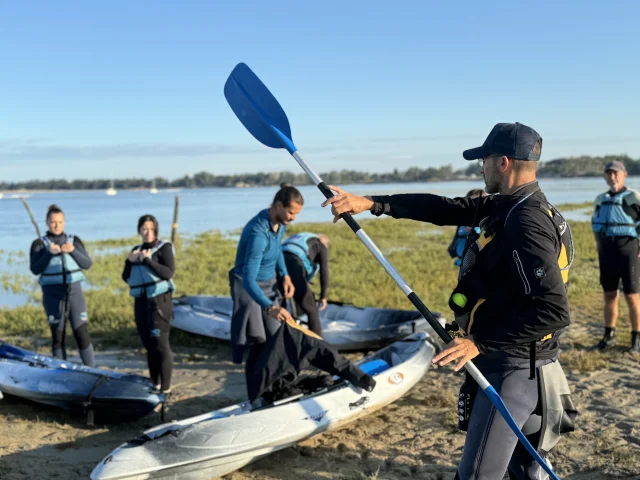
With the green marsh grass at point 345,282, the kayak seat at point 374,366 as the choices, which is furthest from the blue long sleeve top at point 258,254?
the green marsh grass at point 345,282

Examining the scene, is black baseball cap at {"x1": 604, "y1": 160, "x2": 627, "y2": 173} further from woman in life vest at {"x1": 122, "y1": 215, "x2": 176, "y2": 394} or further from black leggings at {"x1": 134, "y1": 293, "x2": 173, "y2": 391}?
black leggings at {"x1": 134, "y1": 293, "x2": 173, "y2": 391}

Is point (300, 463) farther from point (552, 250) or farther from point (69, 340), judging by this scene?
point (69, 340)

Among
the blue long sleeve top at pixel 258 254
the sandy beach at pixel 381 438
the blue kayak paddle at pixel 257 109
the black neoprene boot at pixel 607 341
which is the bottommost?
the sandy beach at pixel 381 438

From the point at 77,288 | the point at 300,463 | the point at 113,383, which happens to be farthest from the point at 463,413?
the point at 77,288

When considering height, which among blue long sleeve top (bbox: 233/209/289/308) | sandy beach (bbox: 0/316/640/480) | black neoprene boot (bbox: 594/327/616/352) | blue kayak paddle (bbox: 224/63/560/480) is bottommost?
sandy beach (bbox: 0/316/640/480)

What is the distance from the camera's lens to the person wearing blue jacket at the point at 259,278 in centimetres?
461

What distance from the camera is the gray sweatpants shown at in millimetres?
2479

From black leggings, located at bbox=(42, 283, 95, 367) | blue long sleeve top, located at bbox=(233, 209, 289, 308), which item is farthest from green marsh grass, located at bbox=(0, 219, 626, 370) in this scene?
blue long sleeve top, located at bbox=(233, 209, 289, 308)

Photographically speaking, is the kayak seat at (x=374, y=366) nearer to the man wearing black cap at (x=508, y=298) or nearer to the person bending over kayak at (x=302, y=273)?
the person bending over kayak at (x=302, y=273)

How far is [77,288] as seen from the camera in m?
6.19

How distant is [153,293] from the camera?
5461mm

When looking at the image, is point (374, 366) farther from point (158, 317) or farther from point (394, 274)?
point (394, 274)

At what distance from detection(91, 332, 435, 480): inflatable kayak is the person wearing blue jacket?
0.52 m

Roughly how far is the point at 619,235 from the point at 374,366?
9.40ft
